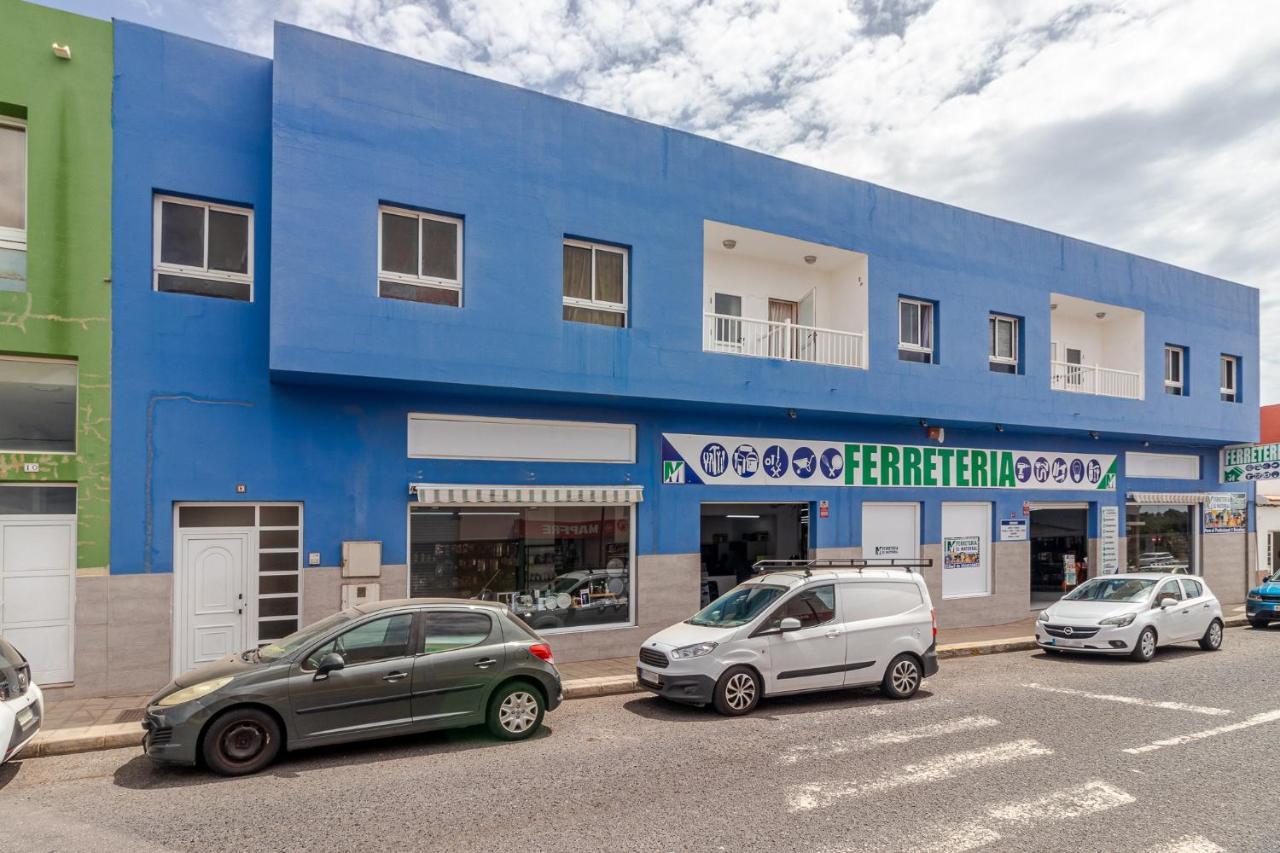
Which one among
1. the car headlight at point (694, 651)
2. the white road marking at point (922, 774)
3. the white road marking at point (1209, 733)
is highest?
the car headlight at point (694, 651)

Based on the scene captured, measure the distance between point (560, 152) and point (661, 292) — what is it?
2.72 metres

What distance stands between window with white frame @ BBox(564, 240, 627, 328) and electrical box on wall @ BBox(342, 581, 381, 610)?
504 cm

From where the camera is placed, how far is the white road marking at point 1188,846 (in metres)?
5.50

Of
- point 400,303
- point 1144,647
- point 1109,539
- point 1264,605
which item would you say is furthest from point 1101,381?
point 400,303

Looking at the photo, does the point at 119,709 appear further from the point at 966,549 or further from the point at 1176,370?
the point at 1176,370

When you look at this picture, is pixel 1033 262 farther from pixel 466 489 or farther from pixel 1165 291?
pixel 466 489

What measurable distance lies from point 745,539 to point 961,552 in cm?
495

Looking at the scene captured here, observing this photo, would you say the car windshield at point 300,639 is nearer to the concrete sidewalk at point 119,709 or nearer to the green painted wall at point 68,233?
the concrete sidewalk at point 119,709

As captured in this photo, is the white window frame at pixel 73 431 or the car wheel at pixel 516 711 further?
the white window frame at pixel 73 431

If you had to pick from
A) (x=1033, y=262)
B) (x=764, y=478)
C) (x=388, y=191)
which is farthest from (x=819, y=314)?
(x=388, y=191)

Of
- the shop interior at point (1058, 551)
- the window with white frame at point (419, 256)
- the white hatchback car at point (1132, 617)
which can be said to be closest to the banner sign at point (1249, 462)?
the shop interior at point (1058, 551)

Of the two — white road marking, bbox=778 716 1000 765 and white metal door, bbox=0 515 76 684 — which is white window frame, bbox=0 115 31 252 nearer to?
white metal door, bbox=0 515 76 684

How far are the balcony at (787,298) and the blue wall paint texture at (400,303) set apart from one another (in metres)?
0.48

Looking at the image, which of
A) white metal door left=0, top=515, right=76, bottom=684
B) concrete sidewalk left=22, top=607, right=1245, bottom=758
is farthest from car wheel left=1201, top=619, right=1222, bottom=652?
white metal door left=0, top=515, right=76, bottom=684
